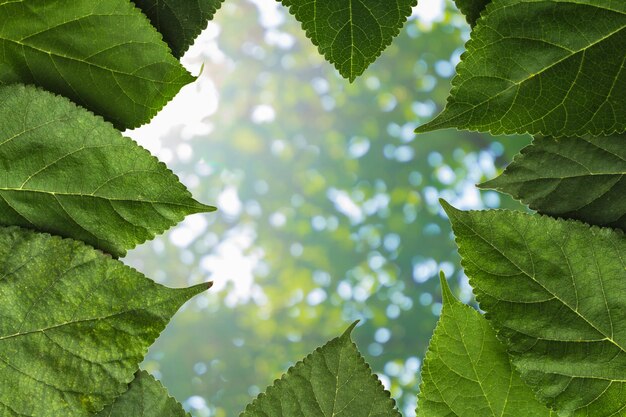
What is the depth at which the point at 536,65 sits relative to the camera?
0.55 m

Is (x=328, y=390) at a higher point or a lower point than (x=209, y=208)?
lower

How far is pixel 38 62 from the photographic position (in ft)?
→ 1.97

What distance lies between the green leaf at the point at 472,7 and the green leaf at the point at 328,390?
314 mm

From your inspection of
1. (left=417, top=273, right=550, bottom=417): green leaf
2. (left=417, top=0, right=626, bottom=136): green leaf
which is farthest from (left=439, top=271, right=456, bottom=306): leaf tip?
(left=417, top=0, right=626, bottom=136): green leaf

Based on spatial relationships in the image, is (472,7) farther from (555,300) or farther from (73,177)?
(73,177)

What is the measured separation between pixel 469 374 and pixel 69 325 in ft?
1.22

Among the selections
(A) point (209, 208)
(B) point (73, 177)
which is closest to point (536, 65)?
(A) point (209, 208)

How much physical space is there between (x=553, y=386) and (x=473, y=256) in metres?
0.13

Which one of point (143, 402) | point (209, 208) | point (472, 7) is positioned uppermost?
point (472, 7)

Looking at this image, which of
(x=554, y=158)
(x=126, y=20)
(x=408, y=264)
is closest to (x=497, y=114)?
(x=554, y=158)

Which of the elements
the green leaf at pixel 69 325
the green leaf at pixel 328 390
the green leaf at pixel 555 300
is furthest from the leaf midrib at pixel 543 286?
the green leaf at pixel 69 325

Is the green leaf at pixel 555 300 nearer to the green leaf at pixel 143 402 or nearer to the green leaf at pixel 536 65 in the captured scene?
the green leaf at pixel 536 65

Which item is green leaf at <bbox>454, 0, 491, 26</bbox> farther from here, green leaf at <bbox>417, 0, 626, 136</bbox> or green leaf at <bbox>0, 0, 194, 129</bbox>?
green leaf at <bbox>0, 0, 194, 129</bbox>

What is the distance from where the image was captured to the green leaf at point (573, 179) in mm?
578
